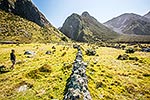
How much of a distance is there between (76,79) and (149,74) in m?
17.1

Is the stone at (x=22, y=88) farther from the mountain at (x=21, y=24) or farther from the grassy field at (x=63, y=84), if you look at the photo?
the mountain at (x=21, y=24)

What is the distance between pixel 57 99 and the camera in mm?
19594

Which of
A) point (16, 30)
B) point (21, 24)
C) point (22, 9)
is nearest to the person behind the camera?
point (16, 30)

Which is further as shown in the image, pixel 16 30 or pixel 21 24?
pixel 21 24

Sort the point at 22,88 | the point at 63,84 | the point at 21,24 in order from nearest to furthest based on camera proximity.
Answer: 1. the point at 63,84
2. the point at 22,88
3. the point at 21,24

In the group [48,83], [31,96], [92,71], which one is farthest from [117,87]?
[31,96]

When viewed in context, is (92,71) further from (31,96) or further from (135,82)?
(31,96)

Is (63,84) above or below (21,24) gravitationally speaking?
below

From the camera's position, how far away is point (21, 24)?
15712 cm

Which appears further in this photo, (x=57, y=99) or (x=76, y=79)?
(x=76, y=79)

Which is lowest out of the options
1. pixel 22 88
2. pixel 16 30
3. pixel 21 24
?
pixel 22 88

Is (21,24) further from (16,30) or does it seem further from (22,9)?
(22,9)

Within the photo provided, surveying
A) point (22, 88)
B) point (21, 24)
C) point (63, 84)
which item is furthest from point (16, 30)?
point (63, 84)

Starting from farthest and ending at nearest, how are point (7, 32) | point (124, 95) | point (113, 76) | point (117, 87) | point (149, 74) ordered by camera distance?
point (7, 32)
point (149, 74)
point (113, 76)
point (117, 87)
point (124, 95)
